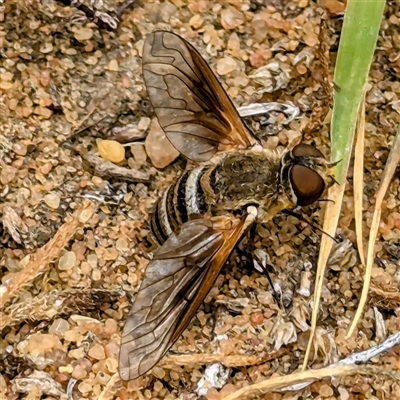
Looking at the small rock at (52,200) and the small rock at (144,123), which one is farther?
the small rock at (144,123)

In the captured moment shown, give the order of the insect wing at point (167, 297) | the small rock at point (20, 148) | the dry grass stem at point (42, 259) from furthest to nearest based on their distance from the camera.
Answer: the small rock at point (20, 148) < the dry grass stem at point (42, 259) < the insect wing at point (167, 297)

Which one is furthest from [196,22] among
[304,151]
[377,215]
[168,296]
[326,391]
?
[326,391]

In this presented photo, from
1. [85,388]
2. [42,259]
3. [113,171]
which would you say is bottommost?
[85,388]

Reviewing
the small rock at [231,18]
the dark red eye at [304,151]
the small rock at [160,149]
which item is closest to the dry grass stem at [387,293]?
the dark red eye at [304,151]

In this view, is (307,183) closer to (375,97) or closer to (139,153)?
(375,97)

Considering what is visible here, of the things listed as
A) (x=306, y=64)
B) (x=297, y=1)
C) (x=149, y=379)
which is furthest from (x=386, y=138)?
(x=149, y=379)

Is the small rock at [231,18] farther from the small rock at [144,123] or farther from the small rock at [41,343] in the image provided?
the small rock at [41,343]

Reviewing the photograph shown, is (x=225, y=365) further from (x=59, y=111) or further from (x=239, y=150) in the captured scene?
(x=59, y=111)
